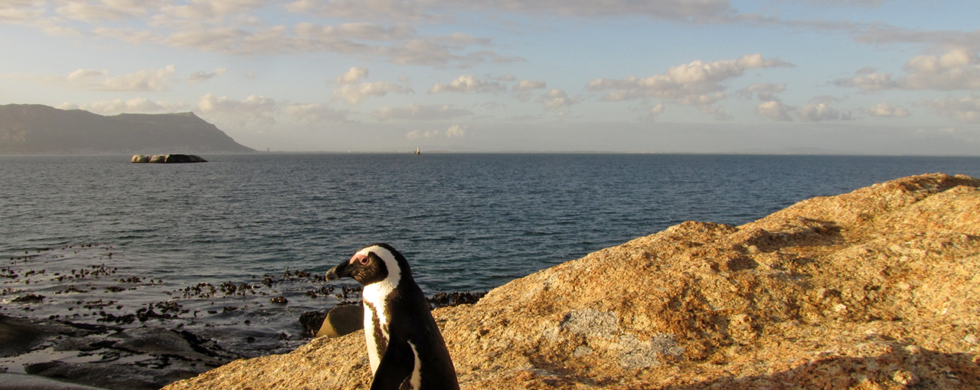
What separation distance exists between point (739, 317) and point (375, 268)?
5616 mm

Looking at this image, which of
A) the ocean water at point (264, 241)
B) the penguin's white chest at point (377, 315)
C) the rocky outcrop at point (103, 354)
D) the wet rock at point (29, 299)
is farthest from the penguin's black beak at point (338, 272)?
the wet rock at point (29, 299)

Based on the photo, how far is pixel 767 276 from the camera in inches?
Answer: 365

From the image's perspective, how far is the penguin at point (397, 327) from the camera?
21.1ft

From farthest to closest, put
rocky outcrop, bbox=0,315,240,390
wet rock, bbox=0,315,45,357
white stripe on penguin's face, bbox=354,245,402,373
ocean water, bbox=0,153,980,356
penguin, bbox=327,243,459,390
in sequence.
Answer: ocean water, bbox=0,153,980,356 < wet rock, bbox=0,315,45,357 < rocky outcrop, bbox=0,315,240,390 < white stripe on penguin's face, bbox=354,245,402,373 < penguin, bbox=327,243,459,390

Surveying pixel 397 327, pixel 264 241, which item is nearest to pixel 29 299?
pixel 264 241

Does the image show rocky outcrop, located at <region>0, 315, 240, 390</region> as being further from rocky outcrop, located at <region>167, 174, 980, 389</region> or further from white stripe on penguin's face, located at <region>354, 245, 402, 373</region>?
white stripe on penguin's face, located at <region>354, 245, 402, 373</region>

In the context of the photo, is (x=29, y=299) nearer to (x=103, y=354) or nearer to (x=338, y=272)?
(x=103, y=354)

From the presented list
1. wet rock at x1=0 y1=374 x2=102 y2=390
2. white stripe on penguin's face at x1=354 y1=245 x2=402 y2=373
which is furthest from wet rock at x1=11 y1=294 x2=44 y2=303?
white stripe on penguin's face at x1=354 y1=245 x2=402 y2=373

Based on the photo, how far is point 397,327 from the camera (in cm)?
668

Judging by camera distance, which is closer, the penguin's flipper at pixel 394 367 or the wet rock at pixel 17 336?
the penguin's flipper at pixel 394 367

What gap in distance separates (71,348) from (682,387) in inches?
769

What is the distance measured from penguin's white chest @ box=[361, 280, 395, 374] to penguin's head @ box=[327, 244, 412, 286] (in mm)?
107

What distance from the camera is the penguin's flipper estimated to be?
20.6 feet

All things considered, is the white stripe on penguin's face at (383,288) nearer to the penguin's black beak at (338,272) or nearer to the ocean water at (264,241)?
the penguin's black beak at (338,272)
